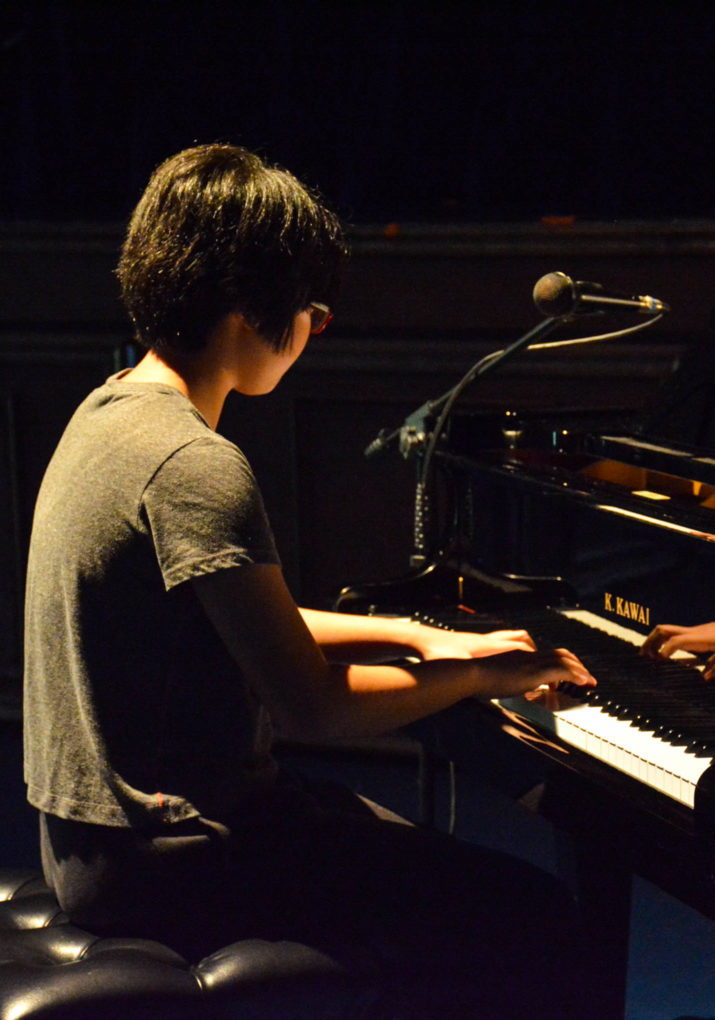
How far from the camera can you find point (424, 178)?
3418mm

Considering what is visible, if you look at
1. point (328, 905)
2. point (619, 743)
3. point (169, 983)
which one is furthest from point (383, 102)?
point (169, 983)

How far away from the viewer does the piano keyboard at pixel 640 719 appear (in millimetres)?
1410

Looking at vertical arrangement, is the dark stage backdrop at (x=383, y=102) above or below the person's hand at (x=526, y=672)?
above

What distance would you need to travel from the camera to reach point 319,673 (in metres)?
1.37

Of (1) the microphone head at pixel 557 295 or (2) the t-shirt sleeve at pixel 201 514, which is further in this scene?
(1) the microphone head at pixel 557 295

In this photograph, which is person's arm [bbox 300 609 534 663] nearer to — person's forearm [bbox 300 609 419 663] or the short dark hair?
person's forearm [bbox 300 609 419 663]

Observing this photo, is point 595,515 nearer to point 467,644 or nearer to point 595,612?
point 595,612

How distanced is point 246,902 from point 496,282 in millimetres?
2285

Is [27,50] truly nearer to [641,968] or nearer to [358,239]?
[358,239]

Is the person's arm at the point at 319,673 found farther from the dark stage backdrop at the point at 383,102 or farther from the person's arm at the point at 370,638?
the dark stage backdrop at the point at 383,102

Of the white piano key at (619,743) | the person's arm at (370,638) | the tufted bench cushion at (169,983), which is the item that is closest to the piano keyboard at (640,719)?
the white piano key at (619,743)

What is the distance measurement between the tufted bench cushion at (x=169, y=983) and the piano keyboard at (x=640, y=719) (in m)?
0.40

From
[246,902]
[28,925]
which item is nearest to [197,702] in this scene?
[246,902]

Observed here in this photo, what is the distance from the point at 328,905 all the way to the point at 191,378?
64 cm
